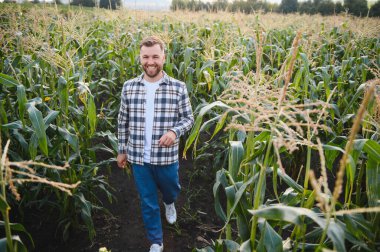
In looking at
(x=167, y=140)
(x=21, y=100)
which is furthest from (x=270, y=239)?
(x=21, y=100)

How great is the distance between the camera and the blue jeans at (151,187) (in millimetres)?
2939

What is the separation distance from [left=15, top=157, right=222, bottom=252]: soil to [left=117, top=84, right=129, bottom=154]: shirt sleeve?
939mm

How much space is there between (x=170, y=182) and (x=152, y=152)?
438 mm

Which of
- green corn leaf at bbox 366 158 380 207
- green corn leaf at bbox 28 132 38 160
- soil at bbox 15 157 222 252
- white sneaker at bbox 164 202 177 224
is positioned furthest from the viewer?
white sneaker at bbox 164 202 177 224

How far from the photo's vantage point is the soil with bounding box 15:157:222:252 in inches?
124

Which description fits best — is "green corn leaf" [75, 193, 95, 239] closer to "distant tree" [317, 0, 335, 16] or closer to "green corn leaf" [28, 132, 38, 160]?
"green corn leaf" [28, 132, 38, 160]

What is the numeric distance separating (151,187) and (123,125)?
2.45 ft

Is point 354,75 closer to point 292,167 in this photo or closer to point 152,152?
point 292,167

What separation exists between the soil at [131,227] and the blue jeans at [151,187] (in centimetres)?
39

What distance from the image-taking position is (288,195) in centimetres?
206

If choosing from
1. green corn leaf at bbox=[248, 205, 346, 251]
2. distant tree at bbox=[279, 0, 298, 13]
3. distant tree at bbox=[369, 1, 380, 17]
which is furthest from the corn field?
distant tree at bbox=[279, 0, 298, 13]

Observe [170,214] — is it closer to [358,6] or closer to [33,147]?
[33,147]

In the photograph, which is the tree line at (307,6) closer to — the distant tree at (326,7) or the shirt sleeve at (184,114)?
the distant tree at (326,7)

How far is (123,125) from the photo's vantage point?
3102mm
